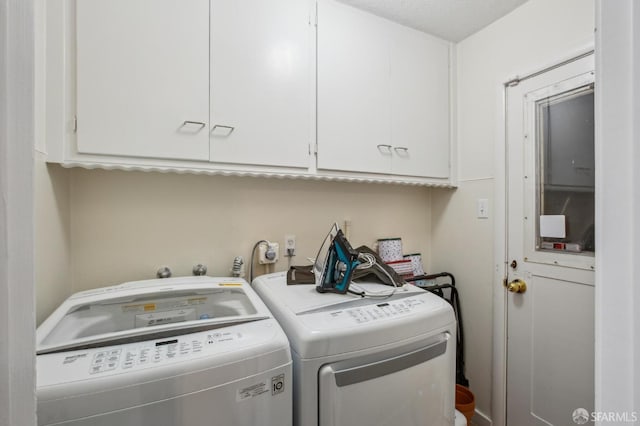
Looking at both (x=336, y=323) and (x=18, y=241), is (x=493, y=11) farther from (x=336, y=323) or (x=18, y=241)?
(x=18, y=241)

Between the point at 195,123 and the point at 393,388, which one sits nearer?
the point at 393,388

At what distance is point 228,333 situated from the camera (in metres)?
0.82

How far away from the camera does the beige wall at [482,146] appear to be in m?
1.50

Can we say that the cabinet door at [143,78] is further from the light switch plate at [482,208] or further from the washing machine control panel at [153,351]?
the light switch plate at [482,208]

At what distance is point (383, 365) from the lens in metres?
0.95

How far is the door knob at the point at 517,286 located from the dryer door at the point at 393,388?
2.35 feet

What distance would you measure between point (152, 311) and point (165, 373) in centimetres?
53

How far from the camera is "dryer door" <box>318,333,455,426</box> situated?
87 centimetres

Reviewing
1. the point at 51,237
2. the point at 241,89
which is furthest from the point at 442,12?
the point at 51,237

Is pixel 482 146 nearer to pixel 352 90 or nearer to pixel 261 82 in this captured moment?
pixel 352 90

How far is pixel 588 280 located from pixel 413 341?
0.98 metres

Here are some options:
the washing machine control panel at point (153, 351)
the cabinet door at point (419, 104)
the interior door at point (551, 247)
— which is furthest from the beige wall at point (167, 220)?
the interior door at point (551, 247)

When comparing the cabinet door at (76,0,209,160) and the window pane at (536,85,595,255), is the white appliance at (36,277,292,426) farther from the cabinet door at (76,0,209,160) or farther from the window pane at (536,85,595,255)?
the window pane at (536,85,595,255)

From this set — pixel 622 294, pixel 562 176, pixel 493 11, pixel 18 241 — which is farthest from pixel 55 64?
pixel 562 176
